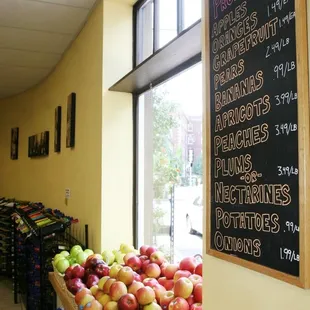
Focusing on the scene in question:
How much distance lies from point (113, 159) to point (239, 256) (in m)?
1.91

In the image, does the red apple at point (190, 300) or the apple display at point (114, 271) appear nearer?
the red apple at point (190, 300)

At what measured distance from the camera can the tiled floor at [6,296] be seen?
13.6 feet

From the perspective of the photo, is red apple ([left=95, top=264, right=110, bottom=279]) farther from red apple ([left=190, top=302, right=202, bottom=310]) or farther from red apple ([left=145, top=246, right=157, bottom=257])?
red apple ([left=190, top=302, right=202, bottom=310])

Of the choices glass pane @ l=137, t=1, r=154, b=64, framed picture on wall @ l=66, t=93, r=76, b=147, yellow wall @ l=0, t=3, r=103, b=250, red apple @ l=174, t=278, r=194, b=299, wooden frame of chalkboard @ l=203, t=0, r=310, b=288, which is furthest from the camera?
framed picture on wall @ l=66, t=93, r=76, b=147

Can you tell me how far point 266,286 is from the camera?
3.23 feet

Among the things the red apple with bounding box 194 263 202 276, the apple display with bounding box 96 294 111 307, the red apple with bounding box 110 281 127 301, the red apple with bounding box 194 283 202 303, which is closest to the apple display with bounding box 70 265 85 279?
the apple display with bounding box 96 294 111 307

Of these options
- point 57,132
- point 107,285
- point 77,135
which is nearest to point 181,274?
point 107,285

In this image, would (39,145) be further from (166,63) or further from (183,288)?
(183,288)

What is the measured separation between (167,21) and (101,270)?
5.47ft

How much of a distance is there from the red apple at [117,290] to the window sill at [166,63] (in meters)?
1.26

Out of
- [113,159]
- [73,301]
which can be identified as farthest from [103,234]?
[73,301]

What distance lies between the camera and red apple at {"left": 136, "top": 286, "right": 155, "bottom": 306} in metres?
1.80

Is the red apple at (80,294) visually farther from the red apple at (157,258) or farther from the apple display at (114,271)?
the red apple at (157,258)

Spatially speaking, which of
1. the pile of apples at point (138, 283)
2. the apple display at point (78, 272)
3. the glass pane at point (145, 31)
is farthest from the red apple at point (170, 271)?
the glass pane at point (145, 31)
